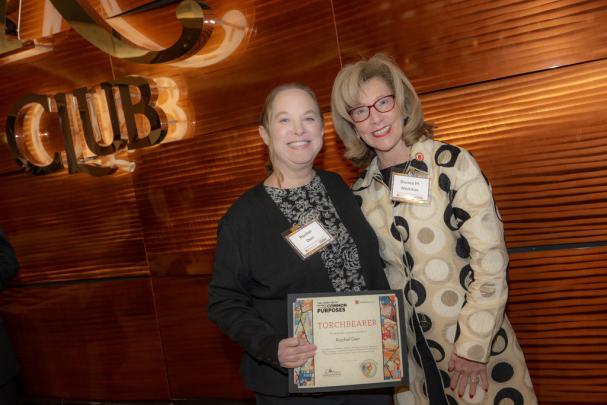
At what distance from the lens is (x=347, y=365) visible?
1531 mm

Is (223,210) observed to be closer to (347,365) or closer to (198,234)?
(198,234)

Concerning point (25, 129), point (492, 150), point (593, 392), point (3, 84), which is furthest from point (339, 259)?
point (3, 84)

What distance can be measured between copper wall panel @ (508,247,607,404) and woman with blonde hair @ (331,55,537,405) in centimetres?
69

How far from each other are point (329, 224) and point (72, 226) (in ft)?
7.55

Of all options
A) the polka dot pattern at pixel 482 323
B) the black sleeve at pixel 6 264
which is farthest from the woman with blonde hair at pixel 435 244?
the black sleeve at pixel 6 264

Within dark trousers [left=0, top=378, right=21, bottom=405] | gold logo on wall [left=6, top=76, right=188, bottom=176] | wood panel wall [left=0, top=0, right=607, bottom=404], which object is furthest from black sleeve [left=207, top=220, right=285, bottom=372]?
dark trousers [left=0, top=378, right=21, bottom=405]

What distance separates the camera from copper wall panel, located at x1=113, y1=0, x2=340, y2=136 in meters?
2.51

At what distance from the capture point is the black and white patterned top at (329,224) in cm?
160

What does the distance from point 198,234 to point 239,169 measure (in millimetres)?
481

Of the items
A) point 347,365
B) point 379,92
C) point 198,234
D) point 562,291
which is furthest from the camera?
point 198,234

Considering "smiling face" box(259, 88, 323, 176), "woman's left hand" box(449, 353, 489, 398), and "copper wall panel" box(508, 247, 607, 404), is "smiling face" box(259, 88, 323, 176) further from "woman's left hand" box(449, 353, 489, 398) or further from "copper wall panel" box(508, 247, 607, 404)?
"copper wall panel" box(508, 247, 607, 404)

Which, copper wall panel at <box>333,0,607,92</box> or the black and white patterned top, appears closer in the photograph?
the black and white patterned top

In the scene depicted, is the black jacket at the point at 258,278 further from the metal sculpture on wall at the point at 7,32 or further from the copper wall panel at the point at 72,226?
the metal sculpture on wall at the point at 7,32

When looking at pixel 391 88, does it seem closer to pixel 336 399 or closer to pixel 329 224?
pixel 329 224
